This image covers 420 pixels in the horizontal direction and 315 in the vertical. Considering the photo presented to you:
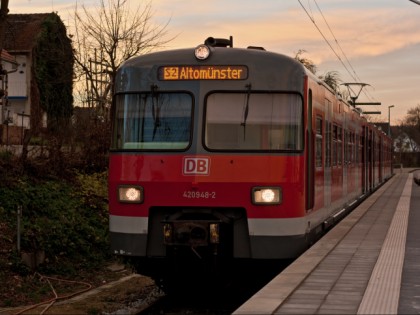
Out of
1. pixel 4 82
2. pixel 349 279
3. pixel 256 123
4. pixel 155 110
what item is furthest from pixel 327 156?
pixel 4 82

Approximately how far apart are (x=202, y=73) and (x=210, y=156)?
105cm

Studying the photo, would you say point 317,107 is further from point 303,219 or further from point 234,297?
point 234,297

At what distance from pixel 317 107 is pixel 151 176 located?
2.90m

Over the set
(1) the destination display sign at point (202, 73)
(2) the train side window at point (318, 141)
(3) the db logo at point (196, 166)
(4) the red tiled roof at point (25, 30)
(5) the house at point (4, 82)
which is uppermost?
(4) the red tiled roof at point (25, 30)

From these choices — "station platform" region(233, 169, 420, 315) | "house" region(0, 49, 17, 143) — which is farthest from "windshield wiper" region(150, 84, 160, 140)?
"house" region(0, 49, 17, 143)

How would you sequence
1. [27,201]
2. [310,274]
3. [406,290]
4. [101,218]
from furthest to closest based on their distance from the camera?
[101,218]
[27,201]
[310,274]
[406,290]

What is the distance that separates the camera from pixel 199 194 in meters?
8.70

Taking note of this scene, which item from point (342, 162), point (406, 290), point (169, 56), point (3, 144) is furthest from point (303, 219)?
point (3, 144)

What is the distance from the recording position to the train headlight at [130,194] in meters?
8.90

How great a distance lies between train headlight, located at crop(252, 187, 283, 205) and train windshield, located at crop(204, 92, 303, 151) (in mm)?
489

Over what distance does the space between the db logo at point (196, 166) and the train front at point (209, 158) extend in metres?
0.01

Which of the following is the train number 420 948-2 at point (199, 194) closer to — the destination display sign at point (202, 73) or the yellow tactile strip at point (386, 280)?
the destination display sign at point (202, 73)

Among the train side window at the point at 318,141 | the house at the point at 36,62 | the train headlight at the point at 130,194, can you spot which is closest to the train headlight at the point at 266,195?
the train headlight at the point at 130,194

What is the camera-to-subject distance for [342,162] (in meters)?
14.9
